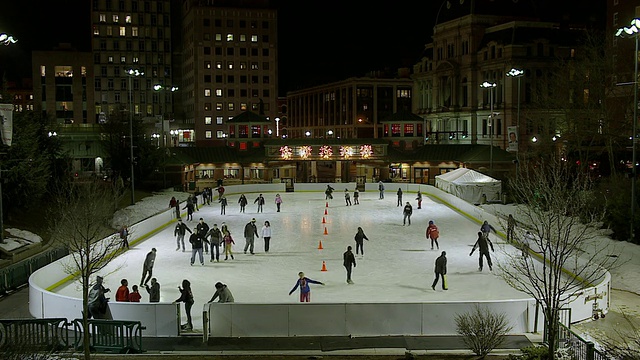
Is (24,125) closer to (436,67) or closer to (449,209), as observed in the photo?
(449,209)

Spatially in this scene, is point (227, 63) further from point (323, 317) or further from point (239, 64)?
point (323, 317)

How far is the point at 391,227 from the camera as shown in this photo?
32.8 m

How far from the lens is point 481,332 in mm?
13195

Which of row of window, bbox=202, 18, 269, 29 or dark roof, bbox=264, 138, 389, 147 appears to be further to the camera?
row of window, bbox=202, 18, 269, 29

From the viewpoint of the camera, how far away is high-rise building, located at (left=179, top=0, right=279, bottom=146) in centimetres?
9694

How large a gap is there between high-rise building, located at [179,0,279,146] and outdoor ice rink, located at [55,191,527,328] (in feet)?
200

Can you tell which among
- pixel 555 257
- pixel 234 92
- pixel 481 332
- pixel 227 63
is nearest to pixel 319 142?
pixel 234 92

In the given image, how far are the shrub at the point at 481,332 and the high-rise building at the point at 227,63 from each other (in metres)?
84.4

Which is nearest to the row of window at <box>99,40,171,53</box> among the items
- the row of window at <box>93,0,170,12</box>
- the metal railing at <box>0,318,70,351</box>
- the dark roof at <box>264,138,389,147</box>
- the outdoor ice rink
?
the row of window at <box>93,0,170,12</box>

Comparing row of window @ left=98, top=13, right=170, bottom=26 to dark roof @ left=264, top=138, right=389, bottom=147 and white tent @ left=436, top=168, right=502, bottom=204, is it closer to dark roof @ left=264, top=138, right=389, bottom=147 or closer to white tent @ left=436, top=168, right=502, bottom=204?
dark roof @ left=264, top=138, right=389, bottom=147

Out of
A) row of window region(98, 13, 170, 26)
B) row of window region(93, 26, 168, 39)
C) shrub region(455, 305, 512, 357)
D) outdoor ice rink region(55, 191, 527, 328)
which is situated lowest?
outdoor ice rink region(55, 191, 527, 328)

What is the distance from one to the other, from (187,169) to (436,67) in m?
35.3

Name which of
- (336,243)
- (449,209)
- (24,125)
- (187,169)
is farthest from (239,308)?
(187,169)

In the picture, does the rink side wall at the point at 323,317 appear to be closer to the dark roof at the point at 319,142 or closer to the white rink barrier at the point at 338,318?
the white rink barrier at the point at 338,318
